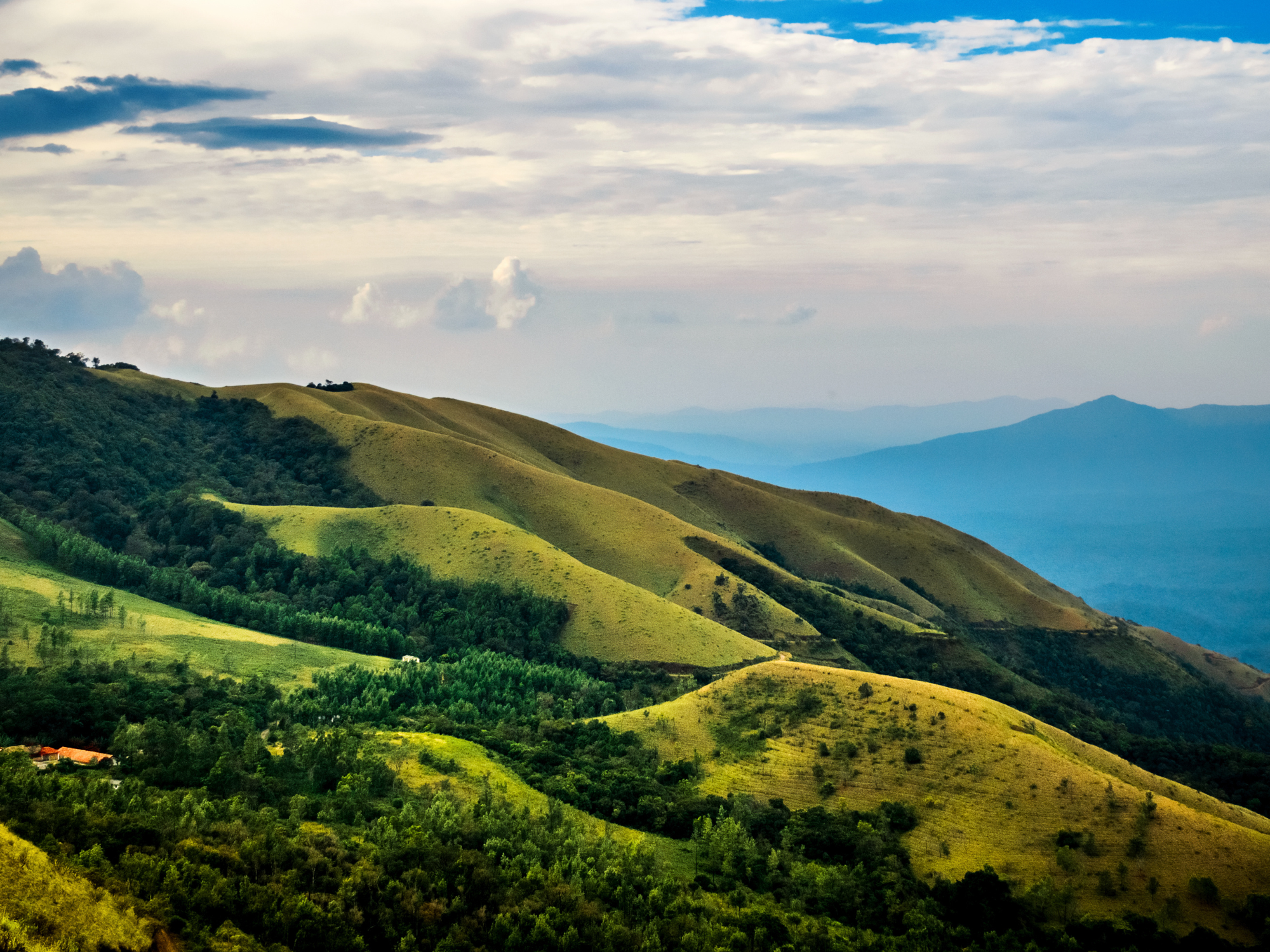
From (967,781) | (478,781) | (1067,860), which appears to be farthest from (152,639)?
(1067,860)

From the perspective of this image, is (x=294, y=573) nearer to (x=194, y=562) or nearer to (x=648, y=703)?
(x=194, y=562)

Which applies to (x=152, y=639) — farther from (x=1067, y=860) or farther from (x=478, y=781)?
(x=1067, y=860)

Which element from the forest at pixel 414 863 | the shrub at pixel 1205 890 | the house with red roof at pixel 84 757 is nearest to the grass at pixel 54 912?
the forest at pixel 414 863

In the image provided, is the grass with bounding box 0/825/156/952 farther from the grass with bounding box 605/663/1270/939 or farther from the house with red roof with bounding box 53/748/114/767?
the grass with bounding box 605/663/1270/939

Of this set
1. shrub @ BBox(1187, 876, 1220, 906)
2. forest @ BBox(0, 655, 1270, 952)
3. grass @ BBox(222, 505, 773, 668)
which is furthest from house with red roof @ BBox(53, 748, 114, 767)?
grass @ BBox(222, 505, 773, 668)

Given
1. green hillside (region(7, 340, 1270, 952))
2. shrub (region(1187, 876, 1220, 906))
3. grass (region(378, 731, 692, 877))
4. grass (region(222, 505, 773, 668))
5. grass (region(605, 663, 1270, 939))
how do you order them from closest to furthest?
green hillside (region(7, 340, 1270, 952)) < shrub (region(1187, 876, 1220, 906)) < grass (region(605, 663, 1270, 939)) < grass (region(378, 731, 692, 877)) < grass (region(222, 505, 773, 668))

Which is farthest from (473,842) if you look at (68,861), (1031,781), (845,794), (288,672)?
(288,672)
